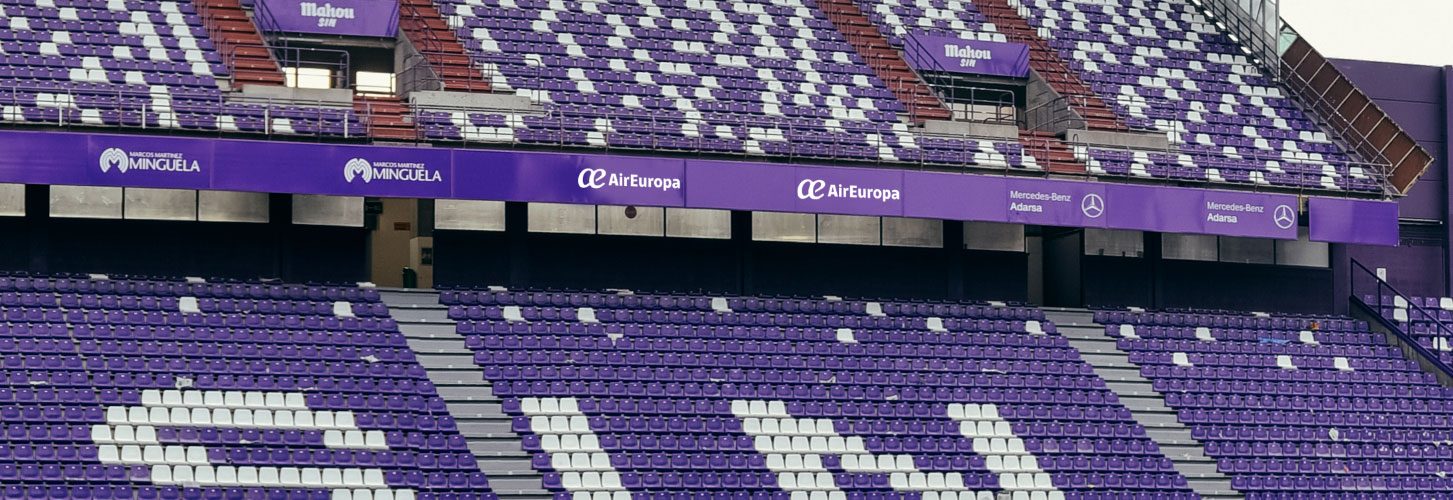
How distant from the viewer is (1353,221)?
49375mm

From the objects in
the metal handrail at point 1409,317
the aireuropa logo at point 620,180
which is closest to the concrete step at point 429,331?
the aireuropa logo at point 620,180

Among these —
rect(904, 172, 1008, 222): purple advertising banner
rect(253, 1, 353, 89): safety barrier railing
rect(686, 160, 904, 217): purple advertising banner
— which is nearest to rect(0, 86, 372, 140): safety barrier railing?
A: rect(253, 1, 353, 89): safety barrier railing

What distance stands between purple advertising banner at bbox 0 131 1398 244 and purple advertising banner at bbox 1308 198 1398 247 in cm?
2

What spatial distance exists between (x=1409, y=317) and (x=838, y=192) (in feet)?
43.2

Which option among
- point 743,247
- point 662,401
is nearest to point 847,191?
point 743,247

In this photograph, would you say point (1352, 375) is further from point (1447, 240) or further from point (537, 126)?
point (537, 126)

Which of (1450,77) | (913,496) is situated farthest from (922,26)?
(913,496)

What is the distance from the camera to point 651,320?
146ft

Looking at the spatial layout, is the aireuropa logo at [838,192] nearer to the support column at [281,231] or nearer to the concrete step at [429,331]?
the concrete step at [429,331]

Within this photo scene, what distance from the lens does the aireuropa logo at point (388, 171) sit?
1704 inches

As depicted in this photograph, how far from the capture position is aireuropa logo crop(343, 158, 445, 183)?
43281 mm

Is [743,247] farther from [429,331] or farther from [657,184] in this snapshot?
[429,331]

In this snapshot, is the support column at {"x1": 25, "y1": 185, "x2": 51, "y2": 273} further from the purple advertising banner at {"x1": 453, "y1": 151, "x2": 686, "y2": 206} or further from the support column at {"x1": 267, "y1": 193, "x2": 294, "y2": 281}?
the purple advertising banner at {"x1": 453, "y1": 151, "x2": 686, "y2": 206}

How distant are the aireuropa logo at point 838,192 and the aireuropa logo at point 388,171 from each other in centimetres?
680
